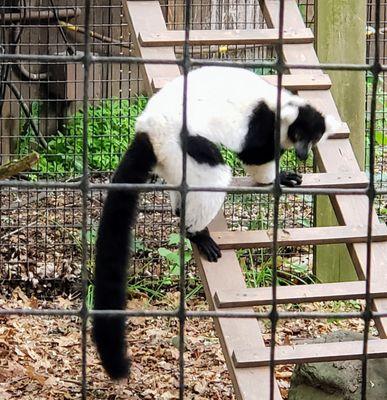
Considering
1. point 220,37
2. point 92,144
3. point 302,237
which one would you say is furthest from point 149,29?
point 92,144

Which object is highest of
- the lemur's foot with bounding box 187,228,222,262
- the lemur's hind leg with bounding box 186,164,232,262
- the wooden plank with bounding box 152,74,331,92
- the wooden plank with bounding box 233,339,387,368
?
the wooden plank with bounding box 152,74,331,92

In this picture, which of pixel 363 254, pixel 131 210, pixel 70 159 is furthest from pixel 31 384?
pixel 70 159

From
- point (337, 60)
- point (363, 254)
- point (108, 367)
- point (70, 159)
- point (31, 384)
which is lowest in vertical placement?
point (31, 384)

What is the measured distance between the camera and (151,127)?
14.2 ft

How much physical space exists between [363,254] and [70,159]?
3.45 m

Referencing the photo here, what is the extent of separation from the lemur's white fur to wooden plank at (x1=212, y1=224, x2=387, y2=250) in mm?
146

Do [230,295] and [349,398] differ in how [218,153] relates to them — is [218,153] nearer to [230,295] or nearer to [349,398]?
[230,295]

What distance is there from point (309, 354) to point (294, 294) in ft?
1.02

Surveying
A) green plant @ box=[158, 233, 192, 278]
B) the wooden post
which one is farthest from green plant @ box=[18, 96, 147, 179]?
the wooden post

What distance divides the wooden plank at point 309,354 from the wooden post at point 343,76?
7.05 ft

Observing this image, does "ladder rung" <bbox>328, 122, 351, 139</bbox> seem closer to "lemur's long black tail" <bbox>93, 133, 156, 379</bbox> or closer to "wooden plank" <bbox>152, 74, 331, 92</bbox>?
"wooden plank" <bbox>152, 74, 331, 92</bbox>

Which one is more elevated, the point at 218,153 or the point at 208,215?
the point at 218,153

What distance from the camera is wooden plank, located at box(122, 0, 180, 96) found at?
4.74 meters

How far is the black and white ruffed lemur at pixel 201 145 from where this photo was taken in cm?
405
